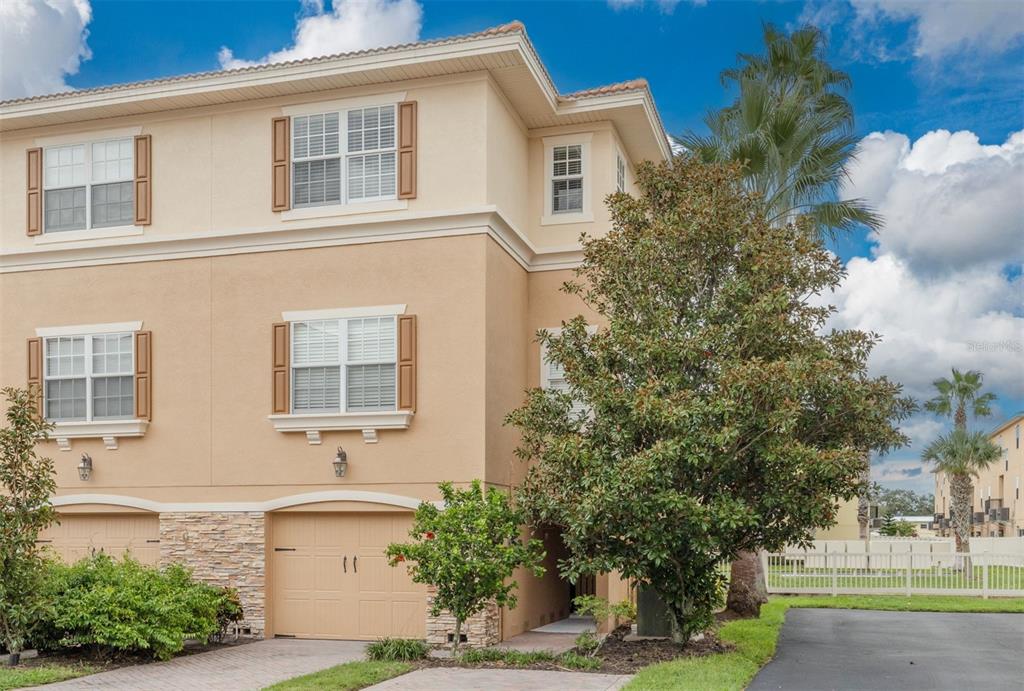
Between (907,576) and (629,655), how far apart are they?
49.6 ft

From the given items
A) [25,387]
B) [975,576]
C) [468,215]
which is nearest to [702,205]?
[468,215]

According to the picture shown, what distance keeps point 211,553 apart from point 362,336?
4512 mm

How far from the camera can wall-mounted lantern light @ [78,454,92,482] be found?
60.2ft

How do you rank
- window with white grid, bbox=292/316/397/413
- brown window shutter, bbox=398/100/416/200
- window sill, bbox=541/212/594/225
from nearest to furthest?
window with white grid, bbox=292/316/397/413 → brown window shutter, bbox=398/100/416/200 → window sill, bbox=541/212/594/225

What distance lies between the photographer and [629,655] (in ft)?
48.6

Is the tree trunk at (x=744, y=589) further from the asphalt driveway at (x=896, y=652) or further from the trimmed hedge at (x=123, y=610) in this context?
the trimmed hedge at (x=123, y=610)

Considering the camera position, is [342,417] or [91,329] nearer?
[342,417]

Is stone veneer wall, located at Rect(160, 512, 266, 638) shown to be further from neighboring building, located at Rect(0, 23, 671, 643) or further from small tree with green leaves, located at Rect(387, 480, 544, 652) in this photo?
small tree with green leaves, located at Rect(387, 480, 544, 652)

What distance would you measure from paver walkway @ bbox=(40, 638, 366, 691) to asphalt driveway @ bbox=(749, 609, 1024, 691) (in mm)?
6025

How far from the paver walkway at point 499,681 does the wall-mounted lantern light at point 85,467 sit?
25.4ft

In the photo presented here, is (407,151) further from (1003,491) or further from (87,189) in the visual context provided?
(1003,491)

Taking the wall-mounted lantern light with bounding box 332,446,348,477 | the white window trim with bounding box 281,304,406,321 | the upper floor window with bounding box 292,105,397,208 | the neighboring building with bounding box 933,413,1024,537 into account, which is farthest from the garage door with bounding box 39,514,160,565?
the neighboring building with bounding box 933,413,1024,537

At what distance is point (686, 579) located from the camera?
1511 cm

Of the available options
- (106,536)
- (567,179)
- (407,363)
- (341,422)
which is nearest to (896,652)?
(407,363)
